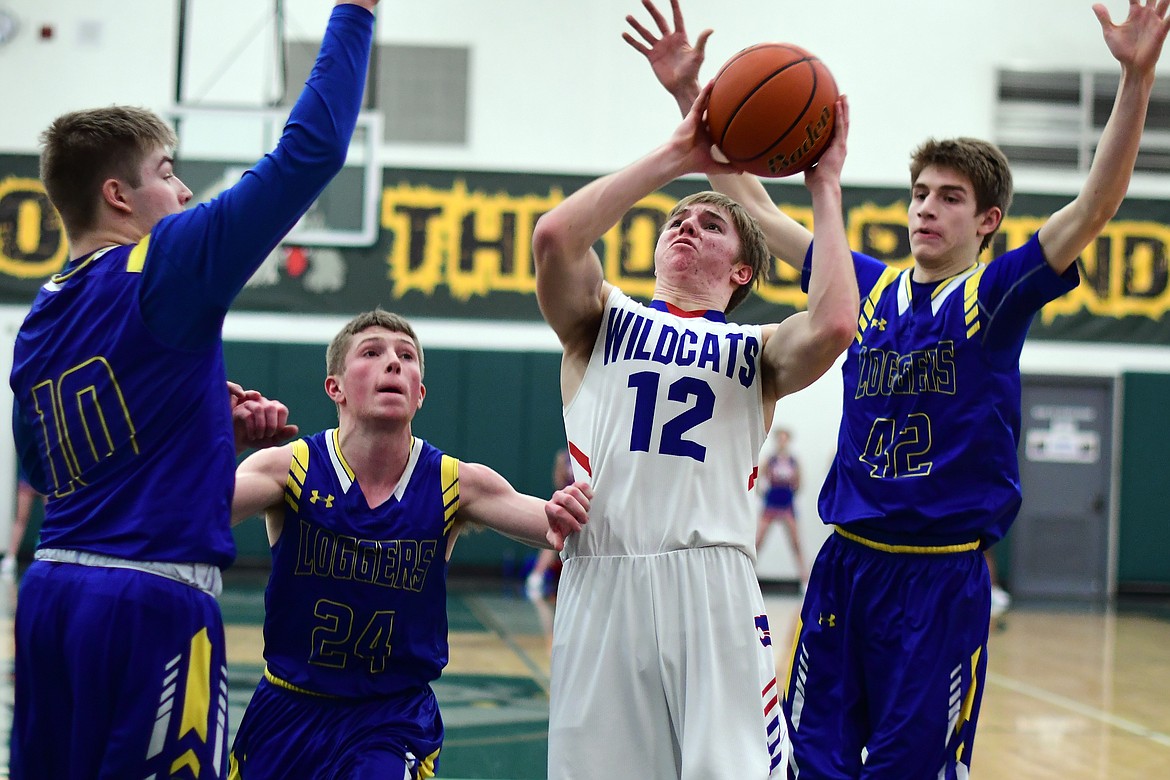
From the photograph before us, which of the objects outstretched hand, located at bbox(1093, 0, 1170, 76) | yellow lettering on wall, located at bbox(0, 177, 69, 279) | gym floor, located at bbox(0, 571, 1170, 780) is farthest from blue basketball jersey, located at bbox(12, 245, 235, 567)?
yellow lettering on wall, located at bbox(0, 177, 69, 279)

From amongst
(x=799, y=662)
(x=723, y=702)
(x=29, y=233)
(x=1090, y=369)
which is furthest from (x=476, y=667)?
(x=1090, y=369)

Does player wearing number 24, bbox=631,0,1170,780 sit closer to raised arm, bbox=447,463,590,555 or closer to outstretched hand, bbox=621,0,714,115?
outstretched hand, bbox=621,0,714,115

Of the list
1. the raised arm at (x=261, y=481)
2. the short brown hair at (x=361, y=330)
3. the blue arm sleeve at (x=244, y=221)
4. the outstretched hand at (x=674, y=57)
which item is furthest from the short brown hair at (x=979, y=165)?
the raised arm at (x=261, y=481)

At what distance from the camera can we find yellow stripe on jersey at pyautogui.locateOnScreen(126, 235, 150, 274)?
2.40 metres

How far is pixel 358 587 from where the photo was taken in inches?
133

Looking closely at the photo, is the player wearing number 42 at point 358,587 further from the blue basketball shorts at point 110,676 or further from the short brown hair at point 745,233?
the short brown hair at point 745,233

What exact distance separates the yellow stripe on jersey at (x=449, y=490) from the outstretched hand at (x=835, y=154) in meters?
1.32

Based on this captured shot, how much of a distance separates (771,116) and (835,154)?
7.7 inches

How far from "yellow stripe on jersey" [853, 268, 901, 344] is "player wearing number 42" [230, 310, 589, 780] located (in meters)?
1.22

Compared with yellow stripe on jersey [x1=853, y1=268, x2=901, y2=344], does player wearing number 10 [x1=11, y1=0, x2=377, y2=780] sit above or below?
A: below

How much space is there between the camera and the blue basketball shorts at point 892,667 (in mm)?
3441

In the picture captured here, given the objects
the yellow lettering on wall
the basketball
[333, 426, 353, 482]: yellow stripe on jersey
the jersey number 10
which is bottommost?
[333, 426, 353, 482]: yellow stripe on jersey

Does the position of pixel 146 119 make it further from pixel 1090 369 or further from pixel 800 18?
pixel 1090 369

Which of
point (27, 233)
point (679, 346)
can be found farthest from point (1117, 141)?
point (27, 233)
